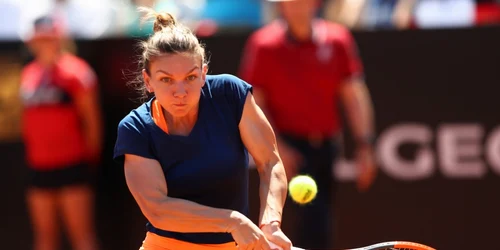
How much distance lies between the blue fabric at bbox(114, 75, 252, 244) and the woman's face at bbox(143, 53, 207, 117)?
0.40ft

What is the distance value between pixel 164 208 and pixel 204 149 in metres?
0.29

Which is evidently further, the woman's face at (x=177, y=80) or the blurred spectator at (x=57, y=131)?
the blurred spectator at (x=57, y=131)

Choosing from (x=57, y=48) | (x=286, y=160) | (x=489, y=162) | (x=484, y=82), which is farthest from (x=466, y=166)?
(x=57, y=48)

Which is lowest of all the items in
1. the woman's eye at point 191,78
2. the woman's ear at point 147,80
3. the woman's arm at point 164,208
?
the woman's arm at point 164,208

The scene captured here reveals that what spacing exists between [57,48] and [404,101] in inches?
108

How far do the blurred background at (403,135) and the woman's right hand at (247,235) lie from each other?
3.90m

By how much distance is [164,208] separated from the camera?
339 cm

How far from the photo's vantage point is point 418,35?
7199 millimetres

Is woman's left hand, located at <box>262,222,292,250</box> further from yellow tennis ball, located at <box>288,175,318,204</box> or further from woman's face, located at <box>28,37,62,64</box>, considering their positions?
woman's face, located at <box>28,37,62,64</box>

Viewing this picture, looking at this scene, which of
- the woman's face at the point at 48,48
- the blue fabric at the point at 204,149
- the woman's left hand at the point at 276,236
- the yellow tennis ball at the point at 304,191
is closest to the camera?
the woman's left hand at the point at 276,236

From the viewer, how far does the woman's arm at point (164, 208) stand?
3340mm

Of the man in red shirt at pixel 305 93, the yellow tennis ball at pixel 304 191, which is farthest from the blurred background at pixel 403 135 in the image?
the yellow tennis ball at pixel 304 191

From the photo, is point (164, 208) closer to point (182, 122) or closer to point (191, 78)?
point (182, 122)

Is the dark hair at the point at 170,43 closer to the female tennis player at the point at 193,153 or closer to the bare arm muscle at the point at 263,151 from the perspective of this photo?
the female tennis player at the point at 193,153
